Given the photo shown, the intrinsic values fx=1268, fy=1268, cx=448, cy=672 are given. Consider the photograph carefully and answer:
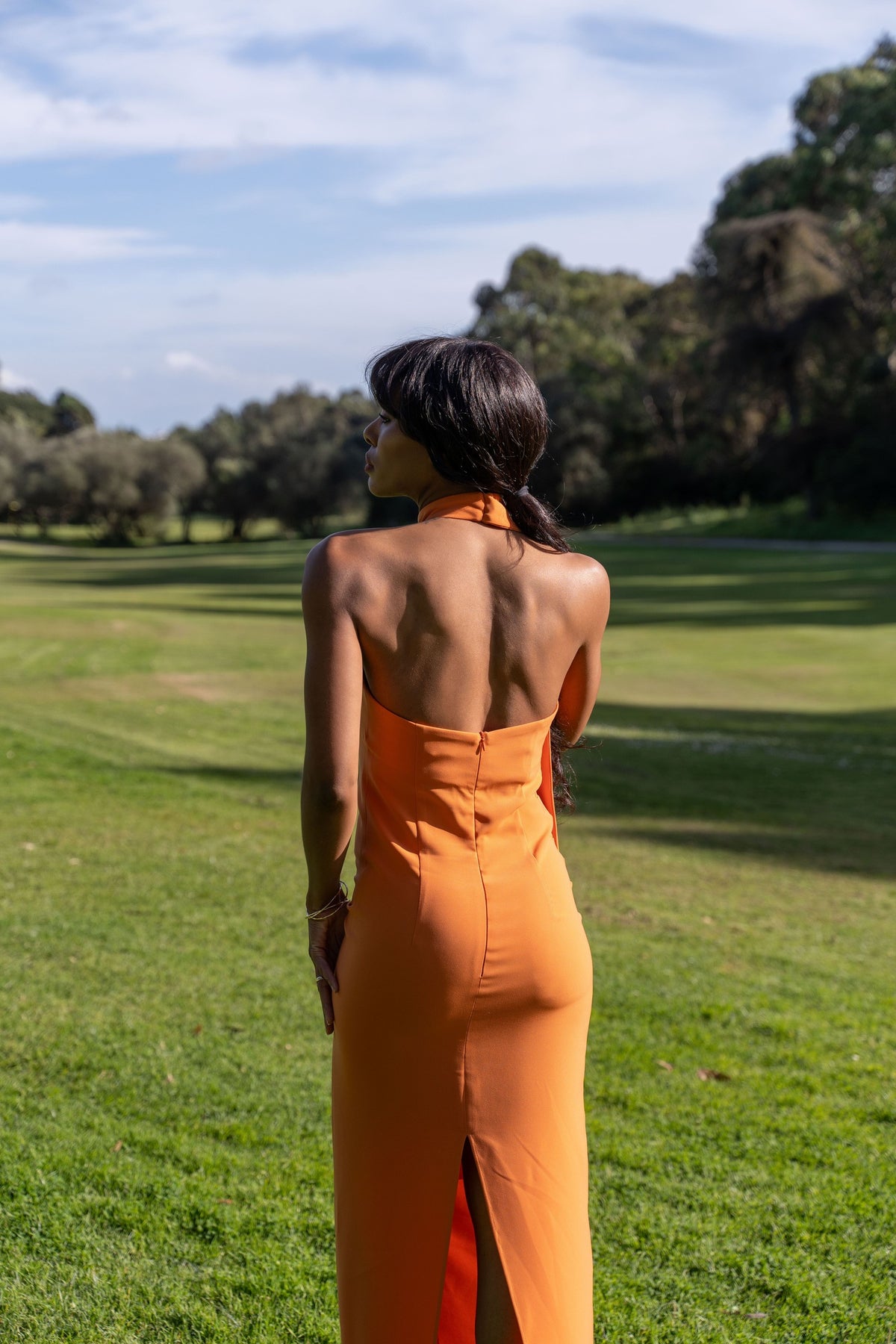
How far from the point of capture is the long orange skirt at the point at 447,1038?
7.13ft

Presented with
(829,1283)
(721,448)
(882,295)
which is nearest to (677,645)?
(829,1283)

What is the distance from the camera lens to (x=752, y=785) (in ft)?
36.0

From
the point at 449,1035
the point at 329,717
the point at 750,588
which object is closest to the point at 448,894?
the point at 449,1035

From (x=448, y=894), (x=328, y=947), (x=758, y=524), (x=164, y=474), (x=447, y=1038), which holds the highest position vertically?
(x=164, y=474)

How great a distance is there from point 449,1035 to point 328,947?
11.6 inches

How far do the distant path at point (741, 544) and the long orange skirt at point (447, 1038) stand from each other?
4460 centimetres

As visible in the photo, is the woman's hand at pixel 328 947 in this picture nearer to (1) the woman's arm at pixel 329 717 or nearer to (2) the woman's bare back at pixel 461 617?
(1) the woman's arm at pixel 329 717

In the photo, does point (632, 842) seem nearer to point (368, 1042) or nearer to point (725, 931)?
point (725, 931)

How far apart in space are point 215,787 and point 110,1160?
619cm

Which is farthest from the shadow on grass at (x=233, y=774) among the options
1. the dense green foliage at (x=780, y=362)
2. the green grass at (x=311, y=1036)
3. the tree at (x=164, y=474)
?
the tree at (x=164, y=474)

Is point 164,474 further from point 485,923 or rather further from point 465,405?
point 485,923

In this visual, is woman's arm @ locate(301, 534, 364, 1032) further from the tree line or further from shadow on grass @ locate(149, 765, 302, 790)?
the tree line

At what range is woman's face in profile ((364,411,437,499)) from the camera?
2314 mm

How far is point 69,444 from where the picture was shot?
253 ft
